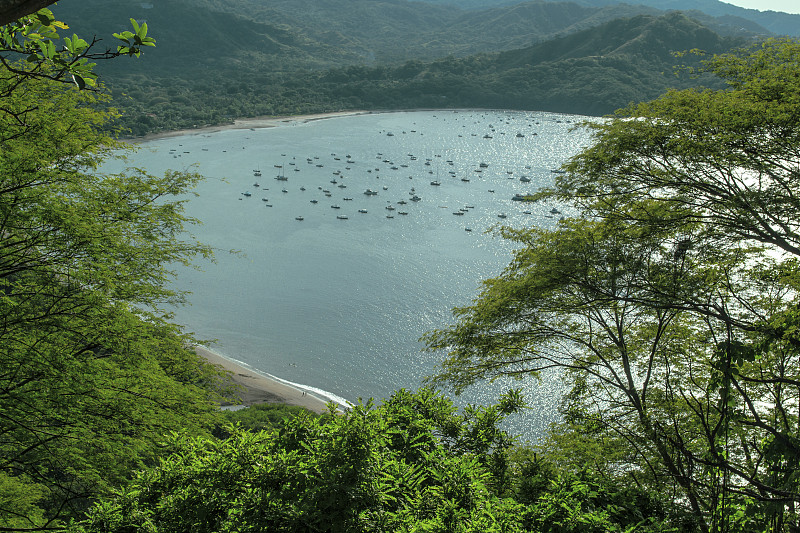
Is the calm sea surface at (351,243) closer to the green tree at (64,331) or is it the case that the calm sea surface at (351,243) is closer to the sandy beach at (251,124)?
the sandy beach at (251,124)

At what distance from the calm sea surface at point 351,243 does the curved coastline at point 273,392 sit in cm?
35

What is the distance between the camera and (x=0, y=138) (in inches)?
287

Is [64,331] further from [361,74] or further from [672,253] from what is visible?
[361,74]

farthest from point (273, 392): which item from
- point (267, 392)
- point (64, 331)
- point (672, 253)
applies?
point (672, 253)

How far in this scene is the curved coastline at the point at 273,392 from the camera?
24969 millimetres

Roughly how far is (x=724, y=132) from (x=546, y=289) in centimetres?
408

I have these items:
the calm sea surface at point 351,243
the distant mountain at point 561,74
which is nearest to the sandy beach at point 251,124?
the calm sea surface at point 351,243

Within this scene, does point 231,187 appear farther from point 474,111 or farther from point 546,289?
point 474,111

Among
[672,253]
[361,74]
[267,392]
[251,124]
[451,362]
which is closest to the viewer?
[672,253]

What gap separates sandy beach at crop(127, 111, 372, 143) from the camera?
267 feet

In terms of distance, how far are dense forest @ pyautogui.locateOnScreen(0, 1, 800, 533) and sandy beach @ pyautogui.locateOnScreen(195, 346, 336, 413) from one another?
554 inches

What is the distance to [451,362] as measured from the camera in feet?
37.7

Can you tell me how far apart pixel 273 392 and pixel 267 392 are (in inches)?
11.1

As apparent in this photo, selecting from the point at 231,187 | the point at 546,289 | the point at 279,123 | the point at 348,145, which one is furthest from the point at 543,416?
the point at 279,123
